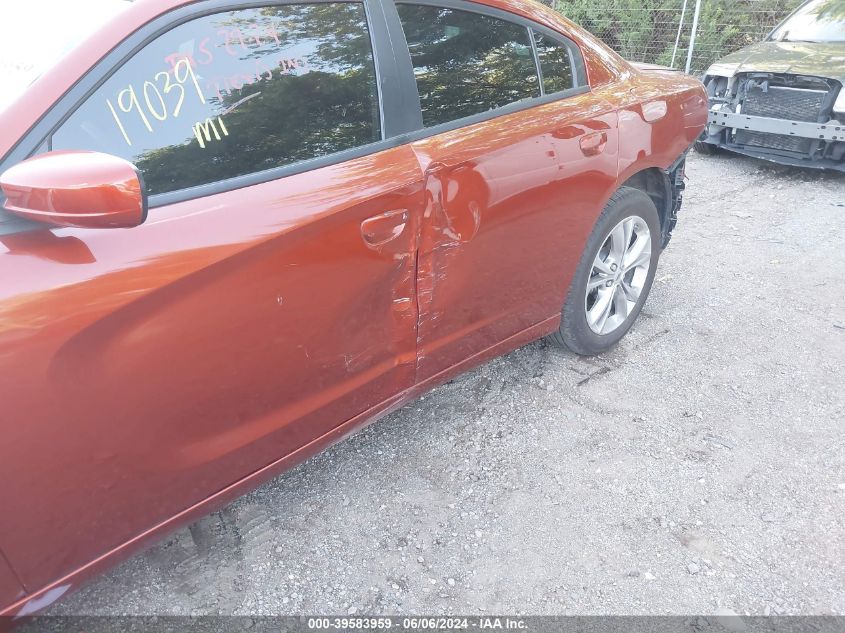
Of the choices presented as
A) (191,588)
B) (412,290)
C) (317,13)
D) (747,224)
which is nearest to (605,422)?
(412,290)

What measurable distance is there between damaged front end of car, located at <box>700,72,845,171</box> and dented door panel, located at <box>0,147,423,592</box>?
5225 millimetres

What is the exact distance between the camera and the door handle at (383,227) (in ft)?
6.25

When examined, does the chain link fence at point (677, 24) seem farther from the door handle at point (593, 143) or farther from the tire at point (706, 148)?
the door handle at point (593, 143)

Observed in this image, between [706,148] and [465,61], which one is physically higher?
[465,61]

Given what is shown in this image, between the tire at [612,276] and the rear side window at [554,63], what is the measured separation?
0.56 m

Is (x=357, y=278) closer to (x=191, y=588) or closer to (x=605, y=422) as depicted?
(x=191, y=588)

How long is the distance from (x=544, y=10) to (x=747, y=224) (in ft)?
10.1

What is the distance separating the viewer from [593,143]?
262 centimetres

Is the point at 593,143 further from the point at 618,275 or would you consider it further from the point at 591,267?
the point at 618,275

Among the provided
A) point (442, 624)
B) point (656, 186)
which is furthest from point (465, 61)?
point (442, 624)

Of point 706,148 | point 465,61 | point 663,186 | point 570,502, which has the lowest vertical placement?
point 706,148

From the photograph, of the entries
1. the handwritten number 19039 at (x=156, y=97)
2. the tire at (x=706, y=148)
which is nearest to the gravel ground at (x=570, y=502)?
the handwritten number 19039 at (x=156, y=97)

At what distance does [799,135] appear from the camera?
5.81 m

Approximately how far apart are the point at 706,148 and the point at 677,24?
12.7 feet
